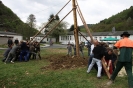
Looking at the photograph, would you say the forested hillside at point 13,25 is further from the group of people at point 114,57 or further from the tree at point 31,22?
the group of people at point 114,57

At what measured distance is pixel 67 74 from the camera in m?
7.78

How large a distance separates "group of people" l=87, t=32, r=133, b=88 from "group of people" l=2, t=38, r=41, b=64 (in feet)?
19.1

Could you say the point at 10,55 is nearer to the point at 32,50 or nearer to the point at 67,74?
the point at 32,50

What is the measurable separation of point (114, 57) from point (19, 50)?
7.31m

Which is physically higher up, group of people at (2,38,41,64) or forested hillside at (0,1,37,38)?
forested hillside at (0,1,37,38)

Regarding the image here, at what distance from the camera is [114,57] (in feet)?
26.5

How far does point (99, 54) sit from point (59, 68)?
2.67 metres

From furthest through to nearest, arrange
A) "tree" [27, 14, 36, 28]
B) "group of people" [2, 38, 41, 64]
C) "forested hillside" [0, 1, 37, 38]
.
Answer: "tree" [27, 14, 36, 28]
"forested hillside" [0, 1, 37, 38]
"group of people" [2, 38, 41, 64]

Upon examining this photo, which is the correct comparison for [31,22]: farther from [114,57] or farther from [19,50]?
[114,57]

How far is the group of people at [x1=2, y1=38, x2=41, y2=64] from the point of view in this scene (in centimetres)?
1147

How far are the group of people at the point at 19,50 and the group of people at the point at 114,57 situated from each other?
5.81 metres

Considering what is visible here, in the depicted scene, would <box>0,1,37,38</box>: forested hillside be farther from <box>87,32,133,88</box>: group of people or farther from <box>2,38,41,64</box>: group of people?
Answer: <box>87,32,133,88</box>: group of people

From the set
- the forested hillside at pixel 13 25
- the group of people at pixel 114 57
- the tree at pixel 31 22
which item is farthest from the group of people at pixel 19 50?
the tree at pixel 31 22

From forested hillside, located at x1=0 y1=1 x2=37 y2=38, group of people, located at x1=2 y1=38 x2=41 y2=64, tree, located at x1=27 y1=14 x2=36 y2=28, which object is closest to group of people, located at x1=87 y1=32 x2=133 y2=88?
group of people, located at x1=2 y1=38 x2=41 y2=64
